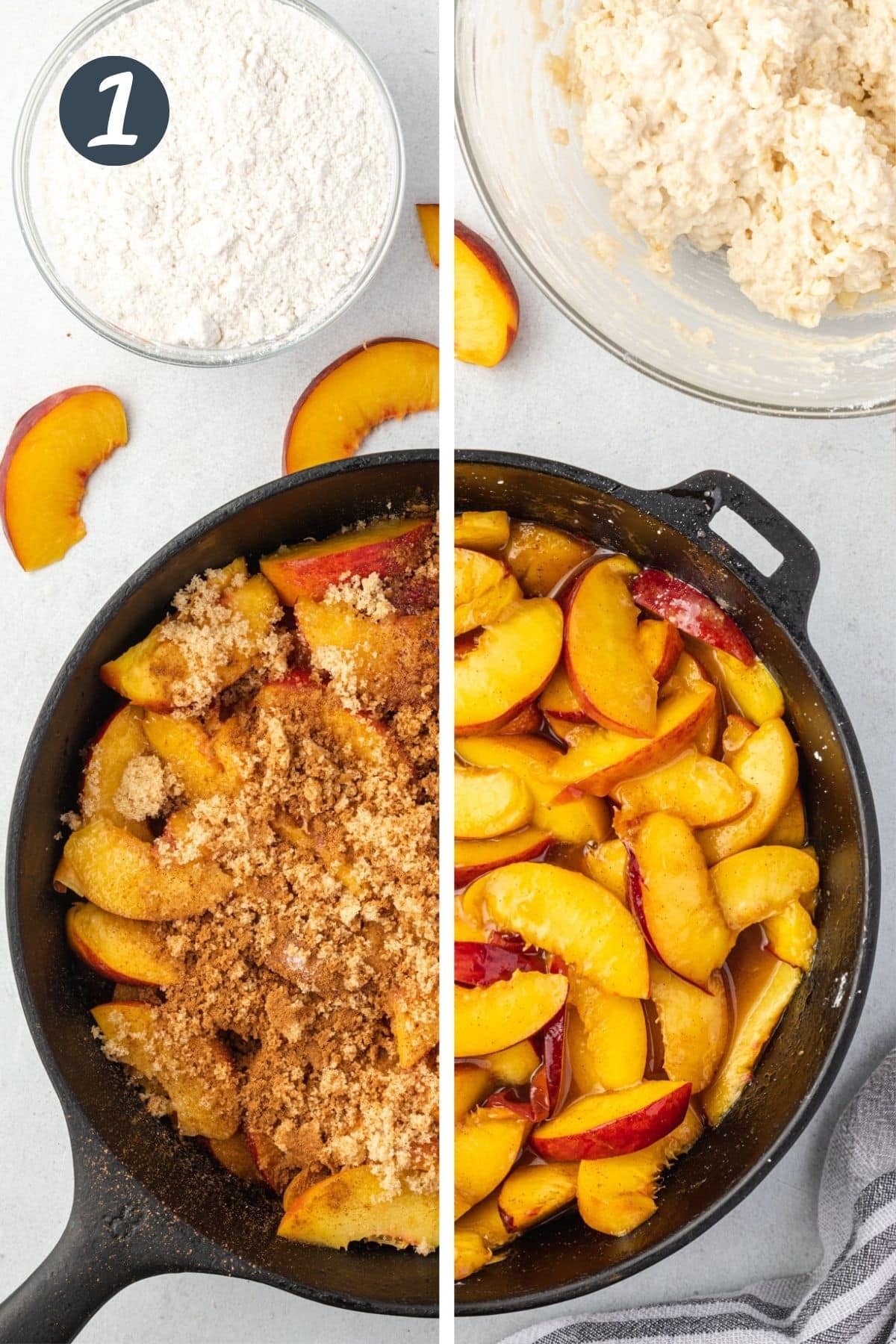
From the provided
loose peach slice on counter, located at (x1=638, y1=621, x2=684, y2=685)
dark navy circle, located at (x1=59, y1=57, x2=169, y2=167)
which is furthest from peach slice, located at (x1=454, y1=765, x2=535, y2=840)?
dark navy circle, located at (x1=59, y1=57, x2=169, y2=167)

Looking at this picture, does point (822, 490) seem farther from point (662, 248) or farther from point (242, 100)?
point (242, 100)

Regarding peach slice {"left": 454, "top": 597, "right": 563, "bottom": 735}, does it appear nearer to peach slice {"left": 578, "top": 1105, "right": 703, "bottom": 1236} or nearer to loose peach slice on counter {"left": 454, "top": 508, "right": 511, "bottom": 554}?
loose peach slice on counter {"left": 454, "top": 508, "right": 511, "bottom": 554}

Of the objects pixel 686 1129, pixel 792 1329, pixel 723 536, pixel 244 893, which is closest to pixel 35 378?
pixel 244 893

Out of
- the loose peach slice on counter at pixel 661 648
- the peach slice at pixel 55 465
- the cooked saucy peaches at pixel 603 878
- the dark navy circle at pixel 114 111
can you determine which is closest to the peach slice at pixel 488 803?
the cooked saucy peaches at pixel 603 878

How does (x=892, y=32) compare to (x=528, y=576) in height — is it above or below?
above

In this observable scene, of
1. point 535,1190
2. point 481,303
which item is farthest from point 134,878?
point 481,303

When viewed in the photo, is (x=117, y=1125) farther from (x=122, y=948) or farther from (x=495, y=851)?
(x=495, y=851)
